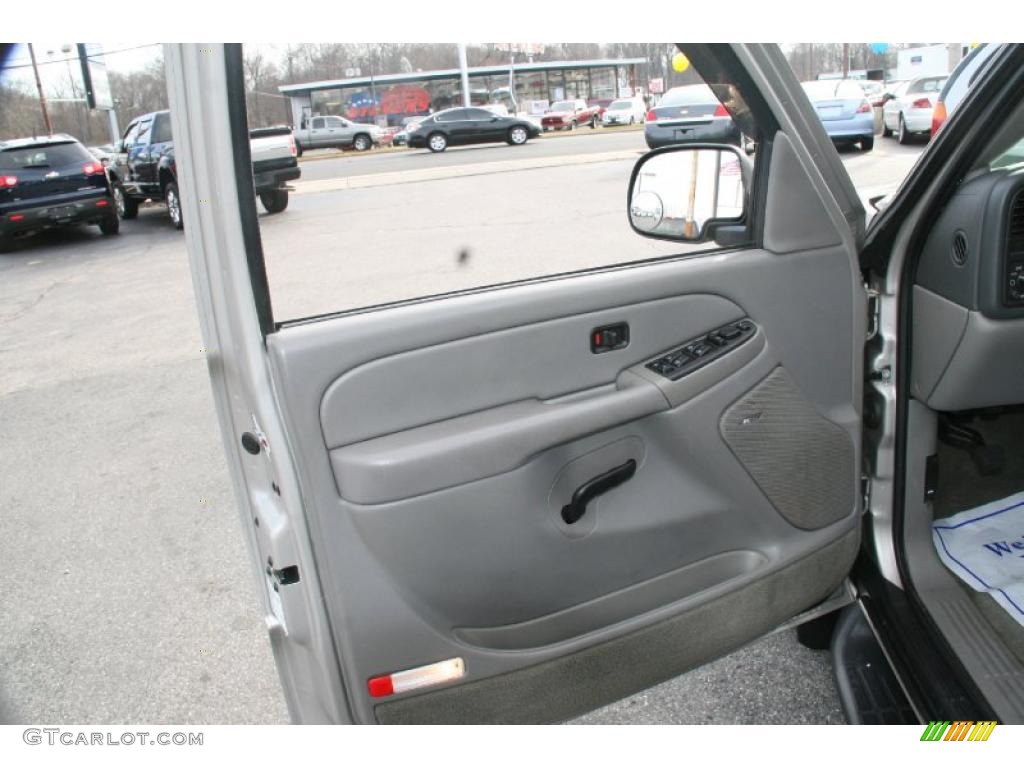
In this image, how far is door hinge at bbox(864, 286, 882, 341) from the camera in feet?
6.25

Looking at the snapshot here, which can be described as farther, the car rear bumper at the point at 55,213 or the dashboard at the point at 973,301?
the car rear bumper at the point at 55,213

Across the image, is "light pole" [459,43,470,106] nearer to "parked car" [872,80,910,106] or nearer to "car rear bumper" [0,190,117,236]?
"parked car" [872,80,910,106]

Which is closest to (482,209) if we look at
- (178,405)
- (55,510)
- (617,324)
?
(617,324)

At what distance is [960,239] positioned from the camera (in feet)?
5.90

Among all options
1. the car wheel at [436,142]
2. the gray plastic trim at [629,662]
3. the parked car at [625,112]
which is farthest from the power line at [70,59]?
the gray plastic trim at [629,662]

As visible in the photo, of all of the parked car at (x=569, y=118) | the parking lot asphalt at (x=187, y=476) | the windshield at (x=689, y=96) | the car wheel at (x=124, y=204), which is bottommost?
the parking lot asphalt at (x=187, y=476)

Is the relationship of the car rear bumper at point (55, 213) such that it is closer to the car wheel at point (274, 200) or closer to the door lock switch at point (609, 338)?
the car wheel at point (274, 200)

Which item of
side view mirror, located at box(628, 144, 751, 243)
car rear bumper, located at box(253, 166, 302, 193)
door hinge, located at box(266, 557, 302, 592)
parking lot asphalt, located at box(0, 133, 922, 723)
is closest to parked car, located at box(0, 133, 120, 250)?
parking lot asphalt, located at box(0, 133, 922, 723)

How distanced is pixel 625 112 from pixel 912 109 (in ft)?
2.21

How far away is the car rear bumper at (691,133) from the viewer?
1.73 m

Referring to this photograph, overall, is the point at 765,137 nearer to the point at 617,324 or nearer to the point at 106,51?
the point at 617,324

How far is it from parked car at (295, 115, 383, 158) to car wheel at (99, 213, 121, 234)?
124 centimetres

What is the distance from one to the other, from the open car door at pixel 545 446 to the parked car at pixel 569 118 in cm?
28

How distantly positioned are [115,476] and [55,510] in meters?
0.34
